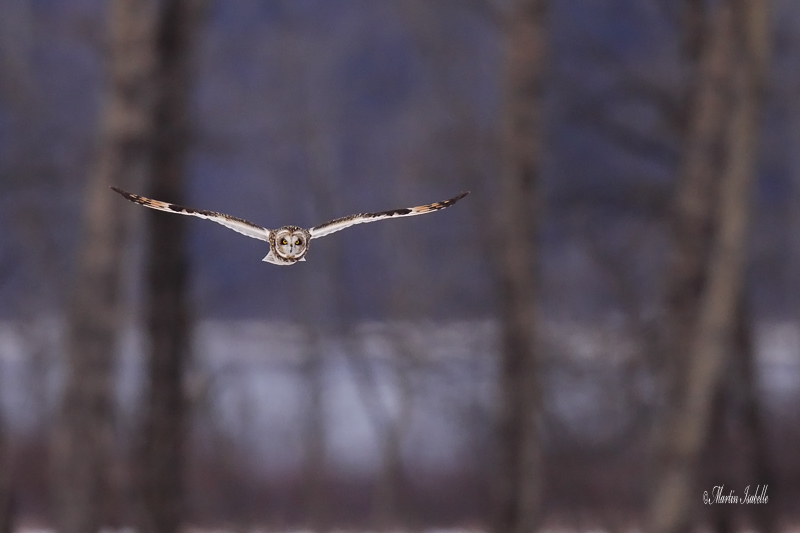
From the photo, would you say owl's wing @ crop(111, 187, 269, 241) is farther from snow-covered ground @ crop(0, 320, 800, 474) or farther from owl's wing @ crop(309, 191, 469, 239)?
snow-covered ground @ crop(0, 320, 800, 474)

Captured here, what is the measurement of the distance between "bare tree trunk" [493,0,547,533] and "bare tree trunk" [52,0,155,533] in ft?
9.20

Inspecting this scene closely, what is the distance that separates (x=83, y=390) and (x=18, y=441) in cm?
1083

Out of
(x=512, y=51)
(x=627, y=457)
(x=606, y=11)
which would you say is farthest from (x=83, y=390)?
(x=606, y=11)

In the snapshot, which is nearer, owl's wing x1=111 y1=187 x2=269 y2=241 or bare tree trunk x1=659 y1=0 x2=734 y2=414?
owl's wing x1=111 y1=187 x2=269 y2=241

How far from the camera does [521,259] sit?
6730mm

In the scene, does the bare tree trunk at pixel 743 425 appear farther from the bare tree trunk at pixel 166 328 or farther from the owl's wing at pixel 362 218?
the owl's wing at pixel 362 218

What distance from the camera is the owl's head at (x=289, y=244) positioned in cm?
201

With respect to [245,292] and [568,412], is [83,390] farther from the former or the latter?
[245,292]


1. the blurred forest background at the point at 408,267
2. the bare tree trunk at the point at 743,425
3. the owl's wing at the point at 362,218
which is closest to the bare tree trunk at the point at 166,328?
the blurred forest background at the point at 408,267

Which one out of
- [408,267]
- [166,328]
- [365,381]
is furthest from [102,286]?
[408,267]

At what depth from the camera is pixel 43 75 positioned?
15984 mm

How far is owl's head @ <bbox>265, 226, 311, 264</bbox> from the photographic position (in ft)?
6.59

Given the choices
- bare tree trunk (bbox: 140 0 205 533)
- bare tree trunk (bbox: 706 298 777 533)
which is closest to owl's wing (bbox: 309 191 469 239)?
bare tree trunk (bbox: 140 0 205 533)

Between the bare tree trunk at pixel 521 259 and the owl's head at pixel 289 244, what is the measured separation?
4720mm
